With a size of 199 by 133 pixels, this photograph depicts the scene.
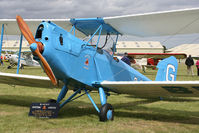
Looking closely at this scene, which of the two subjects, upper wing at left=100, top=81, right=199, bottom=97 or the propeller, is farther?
upper wing at left=100, top=81, right=199, bottom=97

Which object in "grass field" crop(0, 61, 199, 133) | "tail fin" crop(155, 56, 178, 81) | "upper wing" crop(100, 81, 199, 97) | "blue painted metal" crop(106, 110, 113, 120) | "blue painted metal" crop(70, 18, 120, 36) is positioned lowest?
"grass field" crop(0, 61, 199, 133)

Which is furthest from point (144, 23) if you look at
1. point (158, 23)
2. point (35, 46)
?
point (35, 46)

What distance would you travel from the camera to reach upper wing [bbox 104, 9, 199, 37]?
5281 millimetres

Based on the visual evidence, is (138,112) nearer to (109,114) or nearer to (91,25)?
(109,114)

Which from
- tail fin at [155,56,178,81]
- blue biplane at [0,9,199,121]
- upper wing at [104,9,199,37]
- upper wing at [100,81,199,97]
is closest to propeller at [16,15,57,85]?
blue biplane at [0,9,199,121]

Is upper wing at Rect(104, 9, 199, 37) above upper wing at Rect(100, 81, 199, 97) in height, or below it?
above

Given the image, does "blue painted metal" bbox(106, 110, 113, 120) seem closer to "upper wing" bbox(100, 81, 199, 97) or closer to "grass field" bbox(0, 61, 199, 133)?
"grass field" bbox(0, 61, 199, 133)

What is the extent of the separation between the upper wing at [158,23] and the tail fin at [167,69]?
1.10 meters

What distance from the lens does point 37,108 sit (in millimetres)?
4934

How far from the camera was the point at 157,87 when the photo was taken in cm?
476

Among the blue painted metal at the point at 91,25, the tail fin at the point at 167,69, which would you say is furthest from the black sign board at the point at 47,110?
the tail fin at the point at 167,69

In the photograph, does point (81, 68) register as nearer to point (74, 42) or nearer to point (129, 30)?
point (74, 42)

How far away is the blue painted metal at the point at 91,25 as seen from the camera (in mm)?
5488

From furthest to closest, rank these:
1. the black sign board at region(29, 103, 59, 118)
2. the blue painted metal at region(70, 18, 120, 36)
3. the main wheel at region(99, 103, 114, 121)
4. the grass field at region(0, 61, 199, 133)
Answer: the blue painted metal at region(70, 18, 120, 36)
the black sign board at region(29, 103, 59, 118)
the main wheel at region(99, 103, 114, 121)
the grass field at region(0, 61, 199, 133)
